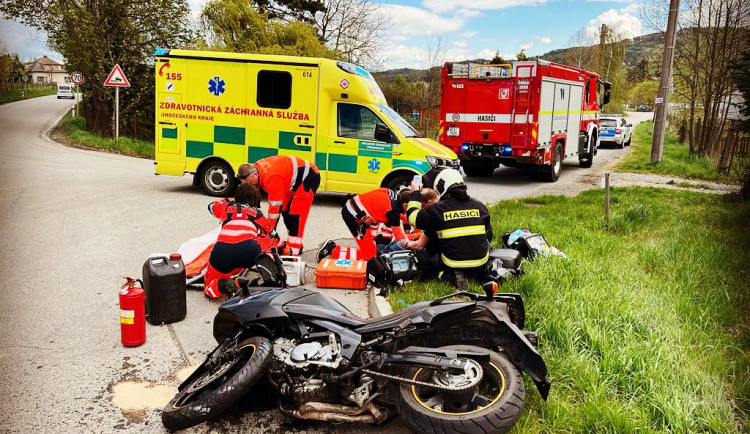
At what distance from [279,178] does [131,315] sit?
3.01m

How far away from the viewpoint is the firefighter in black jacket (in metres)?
5.40

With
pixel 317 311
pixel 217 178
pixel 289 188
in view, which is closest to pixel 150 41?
pixel 217 178

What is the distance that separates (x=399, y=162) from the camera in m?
10.2

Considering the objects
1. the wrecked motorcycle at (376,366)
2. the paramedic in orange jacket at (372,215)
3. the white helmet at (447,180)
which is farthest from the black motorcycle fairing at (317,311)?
the paramedic in orange jacket at (372,215)

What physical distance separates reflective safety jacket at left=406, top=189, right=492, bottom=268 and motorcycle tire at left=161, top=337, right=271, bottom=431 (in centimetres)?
249

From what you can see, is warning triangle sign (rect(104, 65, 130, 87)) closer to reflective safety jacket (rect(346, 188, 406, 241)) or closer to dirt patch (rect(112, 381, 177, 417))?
reflective safety jacket (rect(346, 188, 406, 241))

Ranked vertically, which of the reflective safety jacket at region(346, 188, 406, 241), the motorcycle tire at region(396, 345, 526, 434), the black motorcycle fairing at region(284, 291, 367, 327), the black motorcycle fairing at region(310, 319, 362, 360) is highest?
the reflective safety jacket at region(346, 188, 406, 241)

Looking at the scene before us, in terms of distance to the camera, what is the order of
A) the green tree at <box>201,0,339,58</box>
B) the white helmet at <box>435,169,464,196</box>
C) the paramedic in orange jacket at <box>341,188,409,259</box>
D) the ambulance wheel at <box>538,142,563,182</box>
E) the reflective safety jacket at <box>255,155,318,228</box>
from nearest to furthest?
the white helmet at <box>435,169,464,196</box>, the paramedic in orange jacket at <box>341,188,409,259</box>, the reflective safety jacket at <box>255,155,318,228</box>, the ambulance wheel at <box>538,142,563,182</box>, the green tree at <box>201,0,339,58</box>

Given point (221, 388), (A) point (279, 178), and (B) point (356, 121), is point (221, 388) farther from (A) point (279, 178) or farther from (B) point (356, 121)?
(B) point (356, 121)

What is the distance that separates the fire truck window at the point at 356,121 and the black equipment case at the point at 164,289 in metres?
5.81

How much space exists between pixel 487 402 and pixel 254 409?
1.45 meters

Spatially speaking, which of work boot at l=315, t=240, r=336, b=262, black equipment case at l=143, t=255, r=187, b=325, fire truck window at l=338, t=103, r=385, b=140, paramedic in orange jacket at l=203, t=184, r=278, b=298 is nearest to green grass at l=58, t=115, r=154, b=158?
fire truck window at l=338, t=103, r=385, b=140

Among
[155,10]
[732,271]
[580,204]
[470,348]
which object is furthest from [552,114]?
[155,10]

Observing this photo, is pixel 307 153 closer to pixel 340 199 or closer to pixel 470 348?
pixel 340 199
